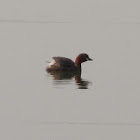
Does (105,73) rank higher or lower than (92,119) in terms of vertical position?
higher

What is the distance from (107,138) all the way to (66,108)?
2.50 m

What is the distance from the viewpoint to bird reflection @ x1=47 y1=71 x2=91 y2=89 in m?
19.5

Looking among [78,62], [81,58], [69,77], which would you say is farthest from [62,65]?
[69,77]

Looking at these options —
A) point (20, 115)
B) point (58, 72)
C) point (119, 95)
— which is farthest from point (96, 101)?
point (58, 72)

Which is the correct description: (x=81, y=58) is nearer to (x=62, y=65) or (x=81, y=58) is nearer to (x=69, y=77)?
(x=62, y=65)

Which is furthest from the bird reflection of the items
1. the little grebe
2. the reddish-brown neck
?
the reddish-brown neck

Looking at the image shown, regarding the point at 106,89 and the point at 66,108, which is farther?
the point at 106,89

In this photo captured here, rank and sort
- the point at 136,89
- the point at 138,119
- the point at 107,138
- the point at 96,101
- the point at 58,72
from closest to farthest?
1. the point at 107,138
2. the point at 138,119
3. the point at 96,101
4. the point at 136,89
5. the point at 58,72

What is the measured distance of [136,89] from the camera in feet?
60.3

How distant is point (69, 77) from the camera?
21359mm

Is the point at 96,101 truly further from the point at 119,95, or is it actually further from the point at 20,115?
Result: the point at 20,115

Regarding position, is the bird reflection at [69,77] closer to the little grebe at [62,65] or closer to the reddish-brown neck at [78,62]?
the little grebe at [62,65]

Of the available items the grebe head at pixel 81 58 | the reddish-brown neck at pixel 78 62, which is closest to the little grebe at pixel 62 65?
the reddish-brown neck at pixel 78 62

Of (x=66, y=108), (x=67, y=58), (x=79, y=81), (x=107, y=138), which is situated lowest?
(x=107, y=138)
